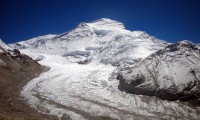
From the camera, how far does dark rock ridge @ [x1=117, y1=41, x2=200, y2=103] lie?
24.2 metres

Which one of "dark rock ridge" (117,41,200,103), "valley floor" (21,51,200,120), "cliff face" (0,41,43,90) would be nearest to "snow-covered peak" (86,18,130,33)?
"cliff face" (0,41,43,90)

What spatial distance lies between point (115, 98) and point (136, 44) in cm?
3583

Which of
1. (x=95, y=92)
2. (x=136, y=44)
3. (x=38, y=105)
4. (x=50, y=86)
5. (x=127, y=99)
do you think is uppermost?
(x=136, y=44)

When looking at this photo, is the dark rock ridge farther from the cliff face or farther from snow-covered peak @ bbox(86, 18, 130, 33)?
snow-covered peak @ bbox(86, 18, 130, 33)

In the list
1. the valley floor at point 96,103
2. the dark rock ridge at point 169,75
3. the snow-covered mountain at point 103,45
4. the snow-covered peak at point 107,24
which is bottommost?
the valley floor at point 96,103

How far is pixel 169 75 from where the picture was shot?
2684 centimetres

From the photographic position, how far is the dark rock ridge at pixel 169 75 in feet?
79.4

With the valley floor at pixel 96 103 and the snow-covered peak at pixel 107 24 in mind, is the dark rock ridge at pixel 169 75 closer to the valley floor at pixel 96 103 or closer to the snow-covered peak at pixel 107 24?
the valley floor at pixel 96 103

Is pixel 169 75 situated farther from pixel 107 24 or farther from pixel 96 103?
pixel 107 24

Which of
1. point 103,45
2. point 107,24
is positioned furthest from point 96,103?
point 107,24

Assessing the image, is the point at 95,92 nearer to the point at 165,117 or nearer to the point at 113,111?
the point at 113,111

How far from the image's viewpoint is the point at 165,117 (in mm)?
18875

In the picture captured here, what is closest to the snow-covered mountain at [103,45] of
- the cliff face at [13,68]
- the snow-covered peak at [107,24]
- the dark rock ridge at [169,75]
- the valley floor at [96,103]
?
the snow-covered peak at [107,24]

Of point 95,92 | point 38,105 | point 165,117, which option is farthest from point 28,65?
point 165,117
